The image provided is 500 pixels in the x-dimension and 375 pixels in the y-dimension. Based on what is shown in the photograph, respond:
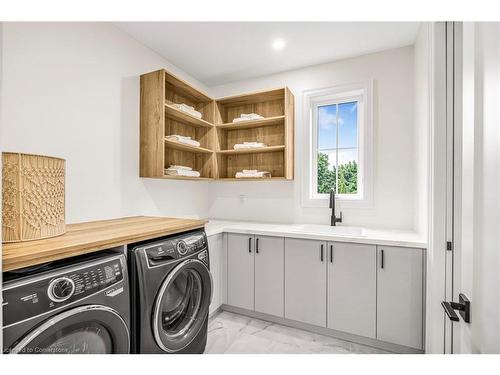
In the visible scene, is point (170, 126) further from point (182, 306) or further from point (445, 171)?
point (445, 171)

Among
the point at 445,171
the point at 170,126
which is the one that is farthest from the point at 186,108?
the point at 445,171

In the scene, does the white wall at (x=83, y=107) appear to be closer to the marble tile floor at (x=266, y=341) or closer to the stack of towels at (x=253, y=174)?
the stack of towels at (x=253, y=174)

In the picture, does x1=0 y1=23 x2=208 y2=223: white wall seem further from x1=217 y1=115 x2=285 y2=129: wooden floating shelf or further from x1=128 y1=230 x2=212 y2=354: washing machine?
x1=217 y1=115 x2=285 y2=129: wooden floating shelf

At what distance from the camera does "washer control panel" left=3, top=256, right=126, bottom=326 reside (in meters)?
0.77

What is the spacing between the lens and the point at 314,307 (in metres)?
2.04

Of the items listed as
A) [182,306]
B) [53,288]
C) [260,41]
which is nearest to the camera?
[53,288]

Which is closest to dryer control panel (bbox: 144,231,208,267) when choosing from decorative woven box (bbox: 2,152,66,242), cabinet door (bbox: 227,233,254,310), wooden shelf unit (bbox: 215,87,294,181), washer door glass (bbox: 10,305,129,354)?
washer door glass (bbox: 10,305,129,354)

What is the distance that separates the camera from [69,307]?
2.99ft

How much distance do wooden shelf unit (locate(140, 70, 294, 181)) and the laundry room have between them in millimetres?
23

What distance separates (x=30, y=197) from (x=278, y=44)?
2148mm
